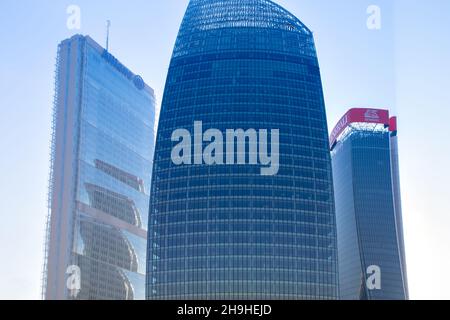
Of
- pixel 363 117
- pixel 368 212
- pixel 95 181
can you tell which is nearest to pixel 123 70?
pixel 95 181

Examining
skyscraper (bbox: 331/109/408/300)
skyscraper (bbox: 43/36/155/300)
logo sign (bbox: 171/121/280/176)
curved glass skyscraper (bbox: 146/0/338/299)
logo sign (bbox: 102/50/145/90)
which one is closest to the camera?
curved glass skyscraper (bbox: 146/0/338/299)

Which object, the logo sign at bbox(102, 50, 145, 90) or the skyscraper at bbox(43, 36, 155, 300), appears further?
the logo sign at bbox(102, 50, 145, 90)

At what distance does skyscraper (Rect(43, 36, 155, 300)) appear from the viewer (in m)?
135

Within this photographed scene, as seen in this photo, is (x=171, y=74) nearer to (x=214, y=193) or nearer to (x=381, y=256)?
(x=214, y=193)

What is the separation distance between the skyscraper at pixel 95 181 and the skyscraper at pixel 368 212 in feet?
153

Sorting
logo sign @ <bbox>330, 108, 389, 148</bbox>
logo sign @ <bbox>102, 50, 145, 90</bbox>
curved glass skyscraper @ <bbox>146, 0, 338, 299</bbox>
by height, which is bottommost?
curved glass skyscraper @ <bbox>146, 0, 338, 299</bbox>

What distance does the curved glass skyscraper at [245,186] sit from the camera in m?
101

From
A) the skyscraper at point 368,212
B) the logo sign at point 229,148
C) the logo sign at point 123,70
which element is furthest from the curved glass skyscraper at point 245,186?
the skyscraper at point 368,212

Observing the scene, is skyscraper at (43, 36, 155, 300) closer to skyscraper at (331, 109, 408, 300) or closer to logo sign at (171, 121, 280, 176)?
logo sign at (171, 121, 280, 176)

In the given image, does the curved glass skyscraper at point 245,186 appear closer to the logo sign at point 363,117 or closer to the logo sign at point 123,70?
the logo sign at point 123,70

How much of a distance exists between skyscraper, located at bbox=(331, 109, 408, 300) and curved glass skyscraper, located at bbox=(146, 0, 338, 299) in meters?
55.2

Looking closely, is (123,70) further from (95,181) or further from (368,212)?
(368,212)

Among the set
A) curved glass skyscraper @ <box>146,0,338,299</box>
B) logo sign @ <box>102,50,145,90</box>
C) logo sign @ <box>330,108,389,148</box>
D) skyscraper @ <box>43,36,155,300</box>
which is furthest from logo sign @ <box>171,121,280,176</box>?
logo sign @ <box>330,108,389,148</box>

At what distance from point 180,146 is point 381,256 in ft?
230
